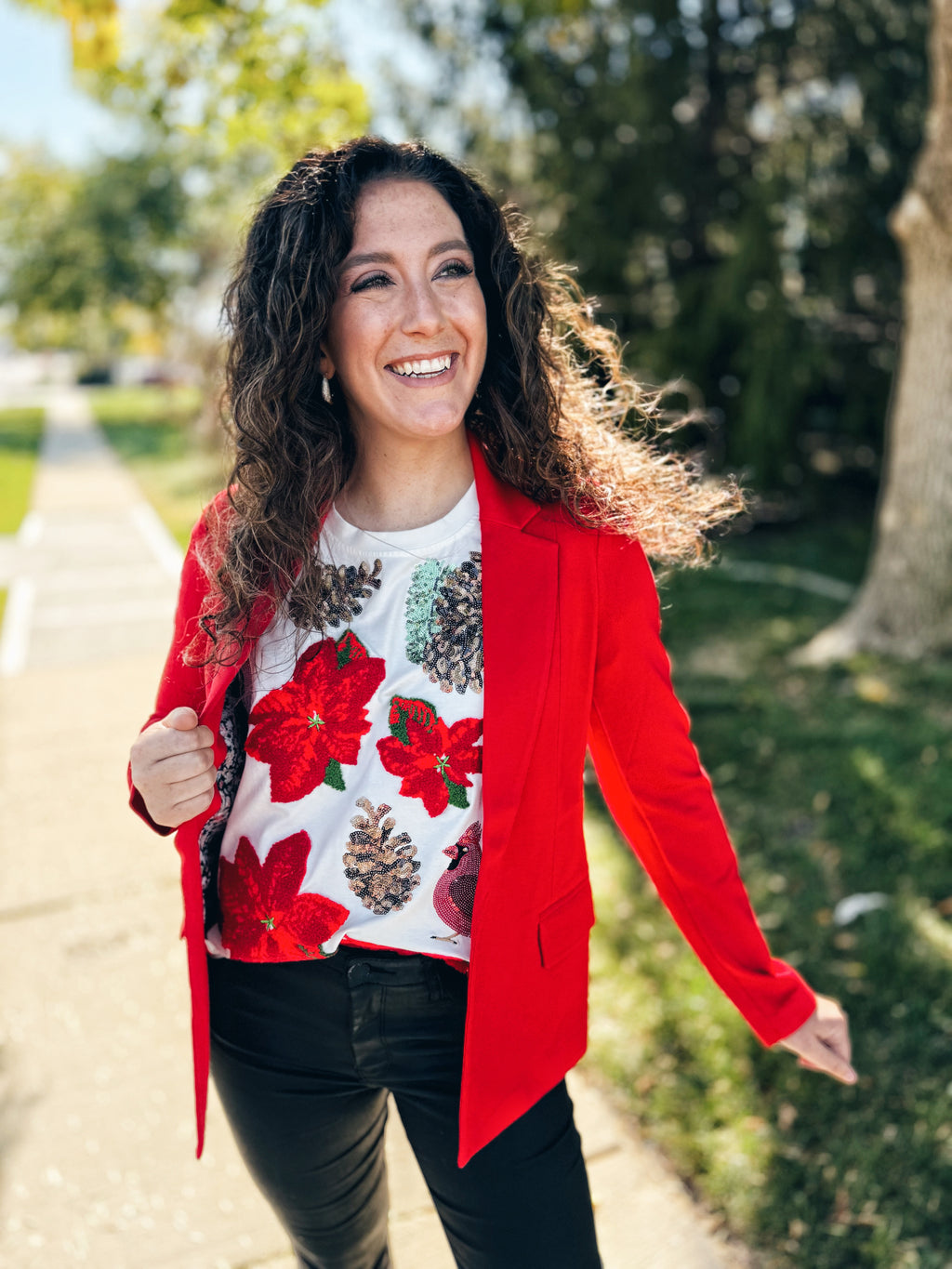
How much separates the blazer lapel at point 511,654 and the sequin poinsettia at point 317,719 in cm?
19

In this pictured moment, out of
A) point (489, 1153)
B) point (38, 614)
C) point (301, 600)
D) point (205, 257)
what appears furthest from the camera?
point (205, 257)

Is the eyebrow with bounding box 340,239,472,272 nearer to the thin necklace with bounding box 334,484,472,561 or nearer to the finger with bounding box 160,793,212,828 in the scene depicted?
the thin necklace with bounding box 334,484,472,561

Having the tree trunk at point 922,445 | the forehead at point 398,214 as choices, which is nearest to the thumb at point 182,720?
the forehead at point 398,214

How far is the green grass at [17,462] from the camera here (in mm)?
12914

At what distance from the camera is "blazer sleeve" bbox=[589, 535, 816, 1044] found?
65.0 inches

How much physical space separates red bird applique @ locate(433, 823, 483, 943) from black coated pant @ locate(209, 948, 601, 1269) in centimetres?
8

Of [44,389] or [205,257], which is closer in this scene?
[205,257]

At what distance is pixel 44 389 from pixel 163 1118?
186ft

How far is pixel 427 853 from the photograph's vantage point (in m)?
1.61

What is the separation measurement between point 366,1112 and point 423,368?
47.6 inches

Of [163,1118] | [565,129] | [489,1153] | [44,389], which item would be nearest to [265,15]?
[565,129]

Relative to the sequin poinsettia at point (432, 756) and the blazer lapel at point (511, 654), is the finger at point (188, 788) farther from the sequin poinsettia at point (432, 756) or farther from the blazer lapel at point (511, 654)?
the blazer lapel at point (511, 654)

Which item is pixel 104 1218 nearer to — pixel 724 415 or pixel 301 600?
pixel 301 600

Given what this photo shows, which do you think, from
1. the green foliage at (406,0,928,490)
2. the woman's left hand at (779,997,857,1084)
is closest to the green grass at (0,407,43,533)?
the green foliage at (406,0,928,490)
